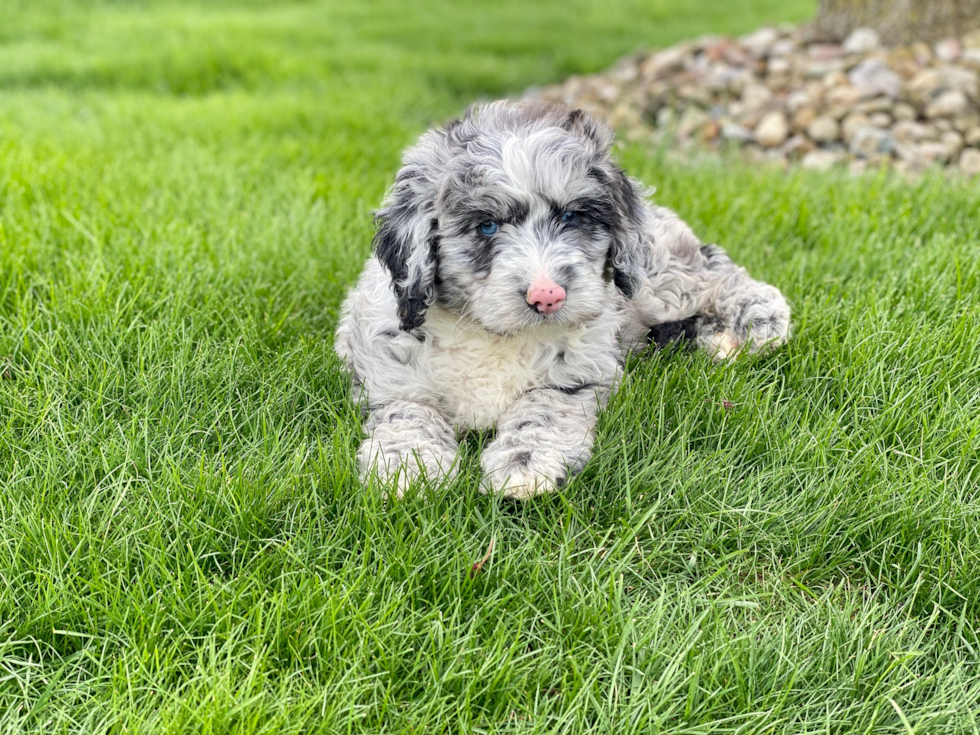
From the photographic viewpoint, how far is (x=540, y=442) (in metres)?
2.92

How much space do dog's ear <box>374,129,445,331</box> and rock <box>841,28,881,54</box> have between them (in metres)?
5.77

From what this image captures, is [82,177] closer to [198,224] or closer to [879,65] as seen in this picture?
[198,224]

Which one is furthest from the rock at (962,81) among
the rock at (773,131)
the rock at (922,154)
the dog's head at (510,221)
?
the dog's head at (510,221)

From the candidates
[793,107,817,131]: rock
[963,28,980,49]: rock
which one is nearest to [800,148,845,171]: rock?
[793,107,817,131]: rock

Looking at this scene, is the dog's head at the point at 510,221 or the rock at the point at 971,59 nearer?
the dog's head at the point at 510,221

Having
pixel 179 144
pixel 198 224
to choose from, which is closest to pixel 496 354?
pixel 198 224

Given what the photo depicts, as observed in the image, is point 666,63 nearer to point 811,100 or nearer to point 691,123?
point 691,123

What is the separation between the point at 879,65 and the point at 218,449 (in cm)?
621

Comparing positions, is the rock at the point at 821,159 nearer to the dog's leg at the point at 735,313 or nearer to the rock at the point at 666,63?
the rock at the point at 666,63

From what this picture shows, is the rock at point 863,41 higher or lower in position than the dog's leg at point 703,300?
higher

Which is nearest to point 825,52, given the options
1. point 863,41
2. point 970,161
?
point 863,41

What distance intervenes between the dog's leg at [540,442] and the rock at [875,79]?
→ 15.9ft

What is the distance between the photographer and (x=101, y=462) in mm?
2912

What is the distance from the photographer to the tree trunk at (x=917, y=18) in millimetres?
7301
